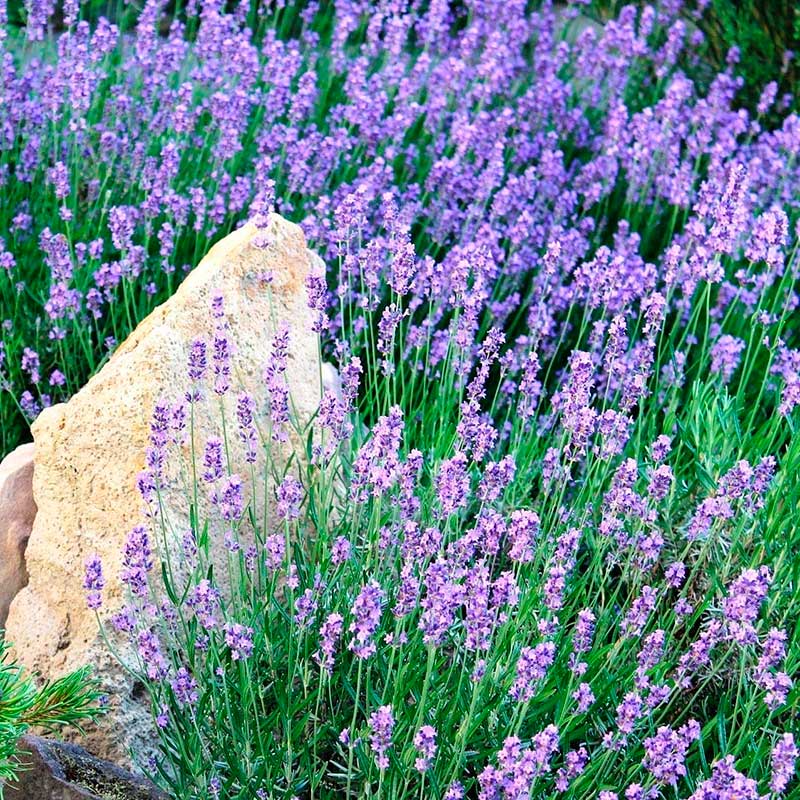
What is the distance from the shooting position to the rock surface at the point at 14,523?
10.0 ft

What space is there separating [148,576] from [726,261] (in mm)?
2615

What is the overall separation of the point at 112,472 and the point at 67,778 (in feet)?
2.20

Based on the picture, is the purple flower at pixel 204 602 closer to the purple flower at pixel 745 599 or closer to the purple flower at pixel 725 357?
the purple flower at pixel 745 599

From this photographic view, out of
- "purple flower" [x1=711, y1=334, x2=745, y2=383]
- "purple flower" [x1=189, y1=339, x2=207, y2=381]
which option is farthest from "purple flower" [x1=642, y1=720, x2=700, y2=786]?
"purple flower" [x1=711, y1=334, x2=745, y2=383]

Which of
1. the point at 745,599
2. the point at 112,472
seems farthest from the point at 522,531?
the point at 112,472

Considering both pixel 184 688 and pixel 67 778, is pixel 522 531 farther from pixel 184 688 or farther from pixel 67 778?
pixel 67 778

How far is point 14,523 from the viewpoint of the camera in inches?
120

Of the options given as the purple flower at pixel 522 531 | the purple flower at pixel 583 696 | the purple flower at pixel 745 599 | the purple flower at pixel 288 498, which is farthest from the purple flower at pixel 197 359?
the purple flower at pixel 745 599

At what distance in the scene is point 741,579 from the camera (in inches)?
87.4

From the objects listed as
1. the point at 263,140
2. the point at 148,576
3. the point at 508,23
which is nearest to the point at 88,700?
the point at 148,576

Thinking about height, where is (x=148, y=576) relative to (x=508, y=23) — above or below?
below

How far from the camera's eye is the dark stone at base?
2369 mm

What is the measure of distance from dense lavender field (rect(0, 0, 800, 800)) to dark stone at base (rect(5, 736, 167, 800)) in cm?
12

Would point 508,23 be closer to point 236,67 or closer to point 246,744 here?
point 236,67
